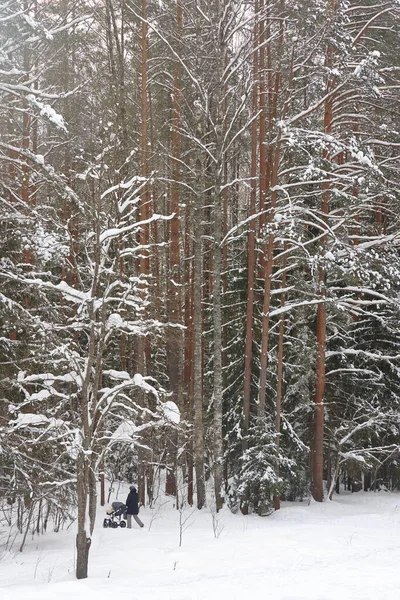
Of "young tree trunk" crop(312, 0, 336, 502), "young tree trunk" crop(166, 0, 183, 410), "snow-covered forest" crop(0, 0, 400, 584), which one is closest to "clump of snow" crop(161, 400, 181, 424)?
"snow-covered forest" crop(0, 0, 400, 584)

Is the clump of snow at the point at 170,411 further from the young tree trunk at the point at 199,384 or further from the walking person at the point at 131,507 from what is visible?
the young tree trunk at the point at 199,384

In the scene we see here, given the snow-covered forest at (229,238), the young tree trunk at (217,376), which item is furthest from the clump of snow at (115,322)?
the young tree trunk at (217,376)

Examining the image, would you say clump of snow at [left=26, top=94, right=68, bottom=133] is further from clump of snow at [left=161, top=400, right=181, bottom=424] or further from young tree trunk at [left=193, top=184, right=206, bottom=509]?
young tree trunk at [left=193, top=184, right=206, bottom=509]

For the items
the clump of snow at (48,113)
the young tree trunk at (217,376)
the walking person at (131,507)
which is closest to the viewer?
the clump of snow at (48,113)

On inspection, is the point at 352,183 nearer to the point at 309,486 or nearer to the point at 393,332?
the point at 393,332

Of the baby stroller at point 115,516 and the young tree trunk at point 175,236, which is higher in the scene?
the young tree trunk at point 175,236

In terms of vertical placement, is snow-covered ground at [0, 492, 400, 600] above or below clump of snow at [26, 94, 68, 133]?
below

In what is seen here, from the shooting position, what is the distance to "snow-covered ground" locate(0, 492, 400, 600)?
22.3 ft

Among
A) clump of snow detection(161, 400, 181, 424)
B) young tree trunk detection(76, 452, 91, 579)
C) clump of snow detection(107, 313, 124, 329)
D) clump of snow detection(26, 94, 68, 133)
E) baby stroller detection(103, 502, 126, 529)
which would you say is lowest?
baby stroller detection(103, 502, 126, 529)

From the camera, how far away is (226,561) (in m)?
8.91

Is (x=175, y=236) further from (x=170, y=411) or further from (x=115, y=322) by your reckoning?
(x=115, y=322)

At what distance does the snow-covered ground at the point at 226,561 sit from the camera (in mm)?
6809

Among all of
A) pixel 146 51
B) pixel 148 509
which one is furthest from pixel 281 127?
pixel 148 509

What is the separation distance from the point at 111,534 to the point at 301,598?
22.5 feet
